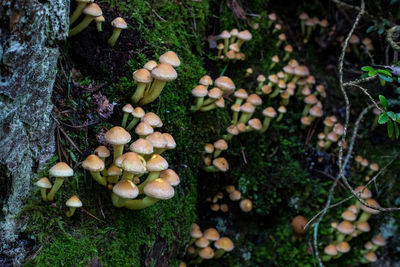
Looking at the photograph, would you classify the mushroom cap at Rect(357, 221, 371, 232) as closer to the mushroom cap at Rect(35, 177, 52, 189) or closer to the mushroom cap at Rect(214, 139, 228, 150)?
the mushroom cap at Rect(214, 139, 228, 150)

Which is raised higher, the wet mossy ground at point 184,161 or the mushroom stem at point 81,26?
the mushroom stem at point 81,26

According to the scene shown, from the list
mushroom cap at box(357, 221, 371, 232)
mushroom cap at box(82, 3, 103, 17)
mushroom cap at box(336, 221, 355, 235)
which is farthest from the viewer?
mushroom cap at box(357, 221, 371, 232)

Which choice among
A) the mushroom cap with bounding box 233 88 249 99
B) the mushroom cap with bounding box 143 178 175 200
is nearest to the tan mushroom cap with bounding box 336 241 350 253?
the mushroom cap with bounding box 233 88 249 99

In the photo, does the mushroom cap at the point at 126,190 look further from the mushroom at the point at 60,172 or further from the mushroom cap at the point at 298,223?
the mushroom cap at the point at 298,223

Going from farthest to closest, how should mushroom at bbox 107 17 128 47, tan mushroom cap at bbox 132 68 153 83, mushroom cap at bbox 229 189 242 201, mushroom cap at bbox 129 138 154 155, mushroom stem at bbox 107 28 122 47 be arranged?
mushroom cap at bbox 229 189 242 201 → mushroom stem at bbox 107 28 122 47 → mushroom at bbox 107 17 128 47 → tan mushroom cap at bbox 132 68 153 83 → mushroom cap at bbox 129 138 154 155

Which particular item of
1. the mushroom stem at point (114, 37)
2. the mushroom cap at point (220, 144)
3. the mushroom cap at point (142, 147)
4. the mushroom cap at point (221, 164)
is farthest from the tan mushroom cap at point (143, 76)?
the mushroom cap at point (221, 164)

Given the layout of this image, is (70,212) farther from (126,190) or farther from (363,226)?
(363,226)
